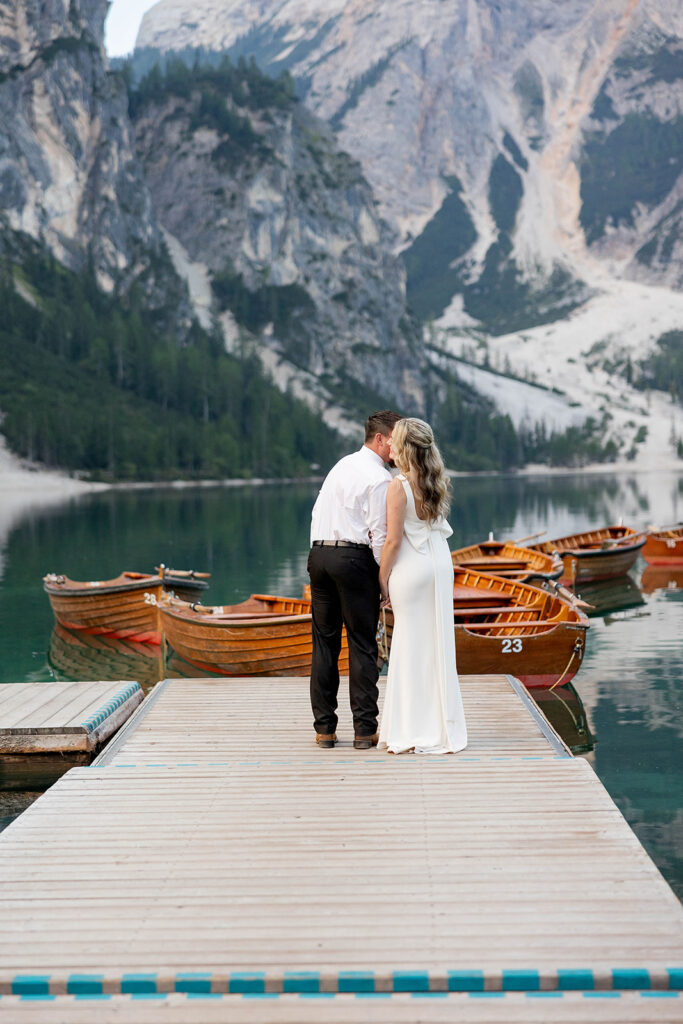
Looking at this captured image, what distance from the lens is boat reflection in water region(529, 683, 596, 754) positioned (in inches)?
575

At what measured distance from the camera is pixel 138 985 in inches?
192

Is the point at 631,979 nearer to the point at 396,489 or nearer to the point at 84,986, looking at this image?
the point at 84,986

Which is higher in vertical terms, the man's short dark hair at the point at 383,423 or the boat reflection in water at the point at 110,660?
the man's short dark hair at the point at 383,423

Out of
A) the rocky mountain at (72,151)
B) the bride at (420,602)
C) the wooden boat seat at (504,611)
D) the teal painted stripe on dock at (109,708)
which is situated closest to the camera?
the bride at (420,602)

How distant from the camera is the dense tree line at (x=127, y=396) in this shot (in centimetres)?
12788

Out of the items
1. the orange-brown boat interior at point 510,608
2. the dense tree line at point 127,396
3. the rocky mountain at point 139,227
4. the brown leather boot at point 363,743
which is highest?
the rocky mountain at point 139,227

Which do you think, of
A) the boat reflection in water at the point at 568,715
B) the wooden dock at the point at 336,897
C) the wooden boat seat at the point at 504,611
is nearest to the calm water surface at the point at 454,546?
the boat reflection in water at the point at 568,715

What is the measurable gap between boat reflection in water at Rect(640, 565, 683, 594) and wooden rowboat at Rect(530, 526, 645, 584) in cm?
110

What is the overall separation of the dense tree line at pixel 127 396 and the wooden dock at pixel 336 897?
118 metres

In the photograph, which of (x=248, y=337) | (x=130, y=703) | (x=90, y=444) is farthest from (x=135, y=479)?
(x=130, y=703)

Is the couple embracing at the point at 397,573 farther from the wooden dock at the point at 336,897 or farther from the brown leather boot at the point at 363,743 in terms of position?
the wooden dock at the point at 336,897

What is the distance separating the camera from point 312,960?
5.02 meters

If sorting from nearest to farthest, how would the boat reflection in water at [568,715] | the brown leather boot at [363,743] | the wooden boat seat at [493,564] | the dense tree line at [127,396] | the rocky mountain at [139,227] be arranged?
the brown leather boot at [363,743] → the boat reflection in water at [568,715] → the wooden boat seat at [493,564] → the dense tree line at [127,396] → the rocky mountain at [139,227]

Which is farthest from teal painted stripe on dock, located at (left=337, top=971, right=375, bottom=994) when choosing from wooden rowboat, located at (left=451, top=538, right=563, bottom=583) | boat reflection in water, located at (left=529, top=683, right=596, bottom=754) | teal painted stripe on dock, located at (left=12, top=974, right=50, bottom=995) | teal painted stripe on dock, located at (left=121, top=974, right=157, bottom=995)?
wooden rowboat, located at (left=451, top=538, right=563, bottom=583)
